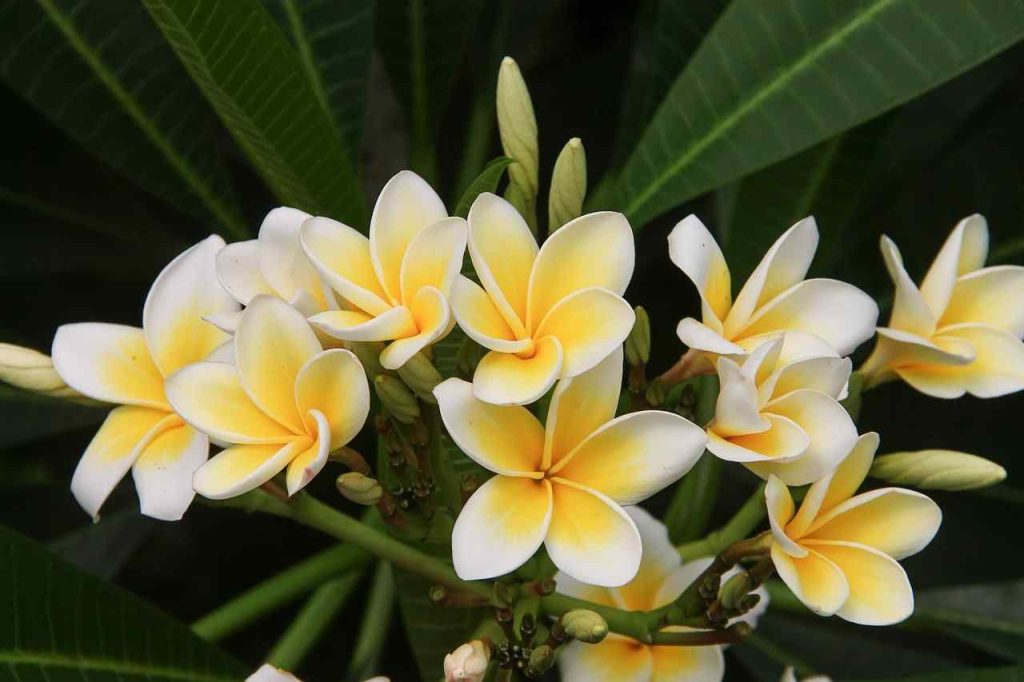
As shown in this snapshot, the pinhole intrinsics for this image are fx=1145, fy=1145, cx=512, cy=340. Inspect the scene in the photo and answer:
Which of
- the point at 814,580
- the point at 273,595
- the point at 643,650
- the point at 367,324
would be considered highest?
the point at 367,324

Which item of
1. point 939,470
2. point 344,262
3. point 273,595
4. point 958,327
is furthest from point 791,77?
point 273,595

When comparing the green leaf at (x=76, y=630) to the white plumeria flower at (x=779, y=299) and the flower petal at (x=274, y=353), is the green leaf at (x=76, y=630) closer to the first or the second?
the flower petal at (x=274, y=353)

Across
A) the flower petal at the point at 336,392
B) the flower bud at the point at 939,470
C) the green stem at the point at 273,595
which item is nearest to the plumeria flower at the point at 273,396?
the flower petal at the point at 336,392

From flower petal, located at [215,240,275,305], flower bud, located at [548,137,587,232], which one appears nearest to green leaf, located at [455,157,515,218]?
flower bud, located at [548,137,587,232]

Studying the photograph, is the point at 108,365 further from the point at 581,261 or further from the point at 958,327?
the point at 958,327

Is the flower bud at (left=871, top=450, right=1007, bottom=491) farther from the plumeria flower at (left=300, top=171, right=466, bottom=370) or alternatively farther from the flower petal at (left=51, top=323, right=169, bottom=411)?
the flower petal at (left=51, top=323, right=169, bottom=411)

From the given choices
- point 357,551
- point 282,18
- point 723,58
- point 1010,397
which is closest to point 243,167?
point 282,18
